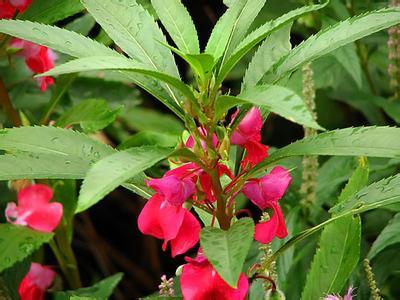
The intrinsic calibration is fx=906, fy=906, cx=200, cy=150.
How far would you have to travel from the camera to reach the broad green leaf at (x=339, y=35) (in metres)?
0.97

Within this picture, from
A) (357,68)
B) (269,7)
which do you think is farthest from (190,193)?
(269,7)

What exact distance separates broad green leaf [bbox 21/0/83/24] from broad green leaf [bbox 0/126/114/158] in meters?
0.44

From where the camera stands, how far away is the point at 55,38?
1.02 m

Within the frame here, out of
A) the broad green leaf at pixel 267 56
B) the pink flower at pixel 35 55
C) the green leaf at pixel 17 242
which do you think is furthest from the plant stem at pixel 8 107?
the broad green leaf at pixel 267 56

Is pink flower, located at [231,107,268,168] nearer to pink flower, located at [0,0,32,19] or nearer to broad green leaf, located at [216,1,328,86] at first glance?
broad green leaf, located at [216,1,328,86]

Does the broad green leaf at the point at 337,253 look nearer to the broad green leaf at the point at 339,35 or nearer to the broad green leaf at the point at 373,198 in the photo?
the broad green leaf at the point at 373,198

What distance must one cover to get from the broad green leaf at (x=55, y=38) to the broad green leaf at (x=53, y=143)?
0.10 metres

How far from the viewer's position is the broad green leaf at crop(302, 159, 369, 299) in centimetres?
116

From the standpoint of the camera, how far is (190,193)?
3.18 feet

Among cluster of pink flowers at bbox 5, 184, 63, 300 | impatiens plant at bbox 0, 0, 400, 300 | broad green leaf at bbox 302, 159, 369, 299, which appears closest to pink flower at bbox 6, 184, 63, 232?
cluster of pink flowers at bbox 5, 184, 63, 300

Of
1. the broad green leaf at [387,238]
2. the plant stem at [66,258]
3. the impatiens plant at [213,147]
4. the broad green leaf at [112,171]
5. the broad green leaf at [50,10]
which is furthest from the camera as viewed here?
the plant stem at [66,258]

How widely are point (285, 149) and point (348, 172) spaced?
26.3 inches

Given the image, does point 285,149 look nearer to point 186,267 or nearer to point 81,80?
point 186,267

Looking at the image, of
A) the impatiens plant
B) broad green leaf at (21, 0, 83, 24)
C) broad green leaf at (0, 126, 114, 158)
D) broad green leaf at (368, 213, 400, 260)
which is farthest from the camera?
broad green leaf at (21, 0, 83, 24)
